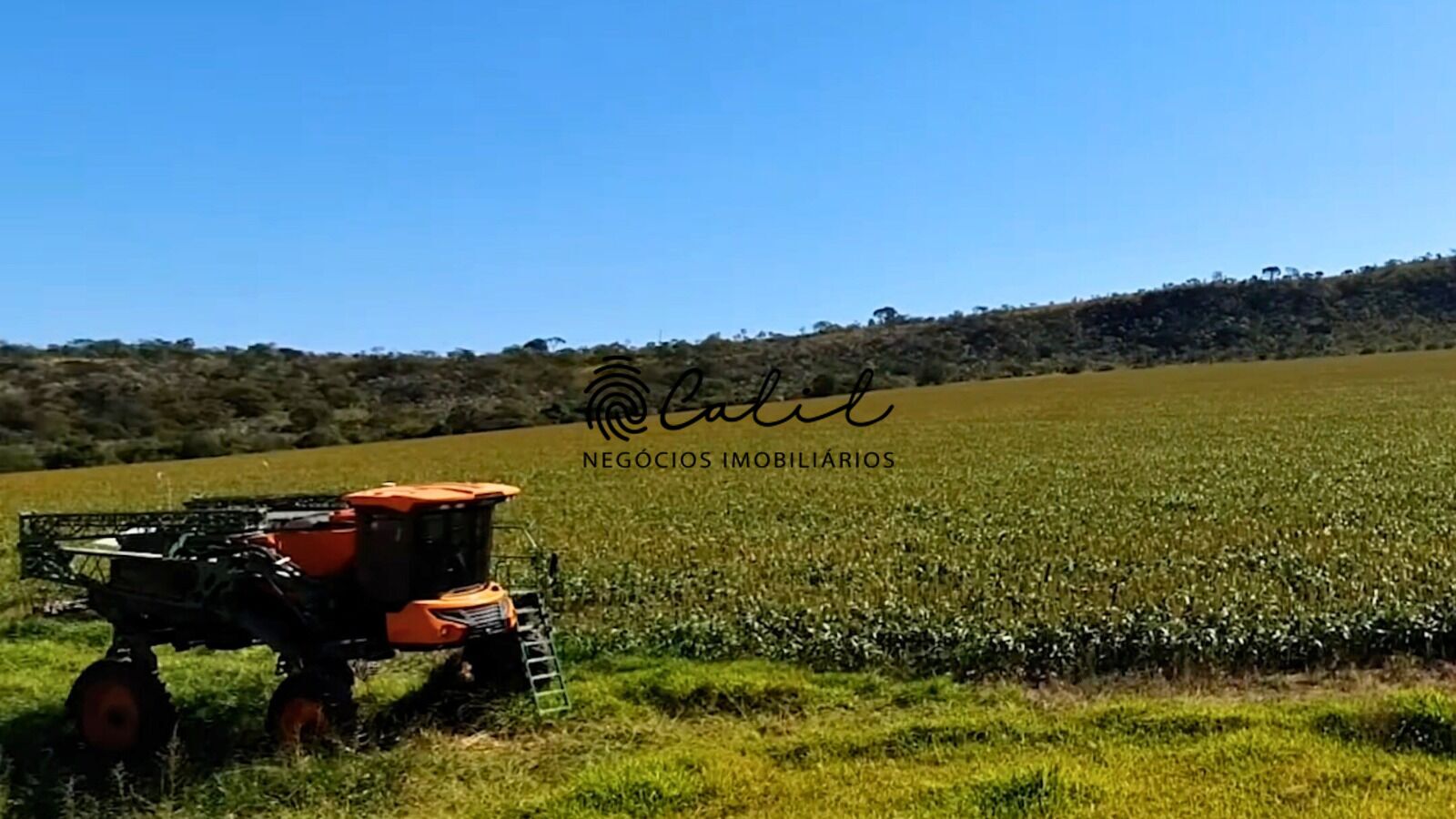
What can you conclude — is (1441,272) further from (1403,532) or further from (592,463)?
(1403,532)

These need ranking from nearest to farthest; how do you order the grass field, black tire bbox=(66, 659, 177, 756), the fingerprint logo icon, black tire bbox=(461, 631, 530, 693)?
the grass field
black tire bbox=(66, 659, 177, 756)
black tire bbox=(461, 631, 530, 693)
the fingerprint logo icon

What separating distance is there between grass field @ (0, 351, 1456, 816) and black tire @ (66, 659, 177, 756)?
291mm

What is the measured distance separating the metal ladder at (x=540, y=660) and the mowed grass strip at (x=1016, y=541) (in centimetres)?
177

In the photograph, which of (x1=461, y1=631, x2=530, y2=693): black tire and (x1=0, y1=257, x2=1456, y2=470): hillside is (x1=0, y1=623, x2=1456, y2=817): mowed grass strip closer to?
(x1=461, y1=631, x2=530, y2=693): black tire

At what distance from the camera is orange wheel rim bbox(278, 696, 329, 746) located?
9031 mm

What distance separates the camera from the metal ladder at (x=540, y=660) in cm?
971

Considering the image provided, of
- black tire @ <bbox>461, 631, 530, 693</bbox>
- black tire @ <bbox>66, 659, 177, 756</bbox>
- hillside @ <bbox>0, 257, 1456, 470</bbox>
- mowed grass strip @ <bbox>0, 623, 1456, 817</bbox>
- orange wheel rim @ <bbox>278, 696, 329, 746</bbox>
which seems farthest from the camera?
hillside @ <bbox>0, 257, 1456, 470</bbox>

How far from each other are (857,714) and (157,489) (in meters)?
34.4

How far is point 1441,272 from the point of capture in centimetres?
11619

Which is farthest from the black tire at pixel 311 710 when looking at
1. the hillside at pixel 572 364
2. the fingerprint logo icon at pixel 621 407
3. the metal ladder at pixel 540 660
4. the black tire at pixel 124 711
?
the hillside at pixel 572 364

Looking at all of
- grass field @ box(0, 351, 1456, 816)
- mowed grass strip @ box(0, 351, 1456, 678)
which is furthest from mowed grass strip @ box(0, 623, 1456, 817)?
mowed grass strip @ box(0, 351, 1456, 678)

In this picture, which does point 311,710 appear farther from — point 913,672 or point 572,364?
point 572,364

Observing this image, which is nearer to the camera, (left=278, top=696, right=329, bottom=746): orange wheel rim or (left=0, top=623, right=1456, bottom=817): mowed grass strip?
(left=0, top=623, right=1456, bottom=817): mowed grass strip

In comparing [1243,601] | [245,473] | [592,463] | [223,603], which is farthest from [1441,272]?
[223,603]
